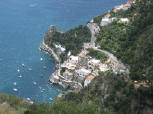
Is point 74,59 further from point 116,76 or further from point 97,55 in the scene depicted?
point 116,76

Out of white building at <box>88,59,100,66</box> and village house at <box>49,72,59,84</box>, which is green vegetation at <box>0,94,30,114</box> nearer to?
village house at <box>49,72,59,84</box>

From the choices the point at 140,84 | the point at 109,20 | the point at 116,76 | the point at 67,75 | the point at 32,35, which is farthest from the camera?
the point at 32,35

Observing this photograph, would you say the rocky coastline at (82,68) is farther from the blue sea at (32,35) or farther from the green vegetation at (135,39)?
the blue sea at (32,35)

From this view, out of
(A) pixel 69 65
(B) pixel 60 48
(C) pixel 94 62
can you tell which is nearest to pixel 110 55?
(C) pixel 94 62

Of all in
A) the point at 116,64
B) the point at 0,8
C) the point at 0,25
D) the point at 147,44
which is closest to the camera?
the point at 147,44

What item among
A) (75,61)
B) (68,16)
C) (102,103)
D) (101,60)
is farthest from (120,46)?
(68,16)

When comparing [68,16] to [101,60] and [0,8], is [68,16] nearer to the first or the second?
[0,8]
